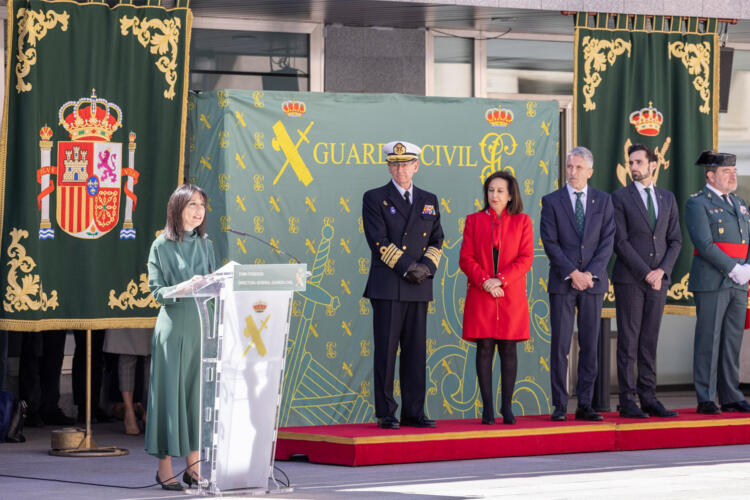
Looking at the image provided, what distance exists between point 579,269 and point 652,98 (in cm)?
170

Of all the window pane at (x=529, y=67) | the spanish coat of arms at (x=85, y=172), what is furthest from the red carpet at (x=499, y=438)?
the window pane at (x=529, y=67)

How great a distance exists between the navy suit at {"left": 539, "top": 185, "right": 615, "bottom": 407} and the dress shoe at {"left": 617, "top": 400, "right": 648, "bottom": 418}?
12.9 inches

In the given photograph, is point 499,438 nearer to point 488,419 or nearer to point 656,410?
point 488,419

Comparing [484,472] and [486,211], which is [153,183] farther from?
[484,472]

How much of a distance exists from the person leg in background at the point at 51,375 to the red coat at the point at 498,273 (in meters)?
3.07

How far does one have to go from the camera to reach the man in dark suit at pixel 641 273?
8.60 metres

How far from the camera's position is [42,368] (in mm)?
9695

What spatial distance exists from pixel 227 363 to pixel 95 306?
2.11 metres

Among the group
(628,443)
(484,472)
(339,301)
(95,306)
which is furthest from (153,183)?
(628,443)

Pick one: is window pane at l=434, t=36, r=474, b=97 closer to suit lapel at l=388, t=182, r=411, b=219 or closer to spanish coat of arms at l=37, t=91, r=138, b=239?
suit lapel at l=388, t=182, r=411, b=219

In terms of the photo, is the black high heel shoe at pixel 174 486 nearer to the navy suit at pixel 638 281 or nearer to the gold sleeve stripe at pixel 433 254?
the gold sleeve stripe at pixel 433 254

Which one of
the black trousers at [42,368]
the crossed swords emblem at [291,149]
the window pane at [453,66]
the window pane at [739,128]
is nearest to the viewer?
the crossed swords emblem at [291,149]

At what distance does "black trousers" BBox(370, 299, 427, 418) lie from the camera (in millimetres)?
7910

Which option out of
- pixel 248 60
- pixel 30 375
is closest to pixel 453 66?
pixel 248 60
